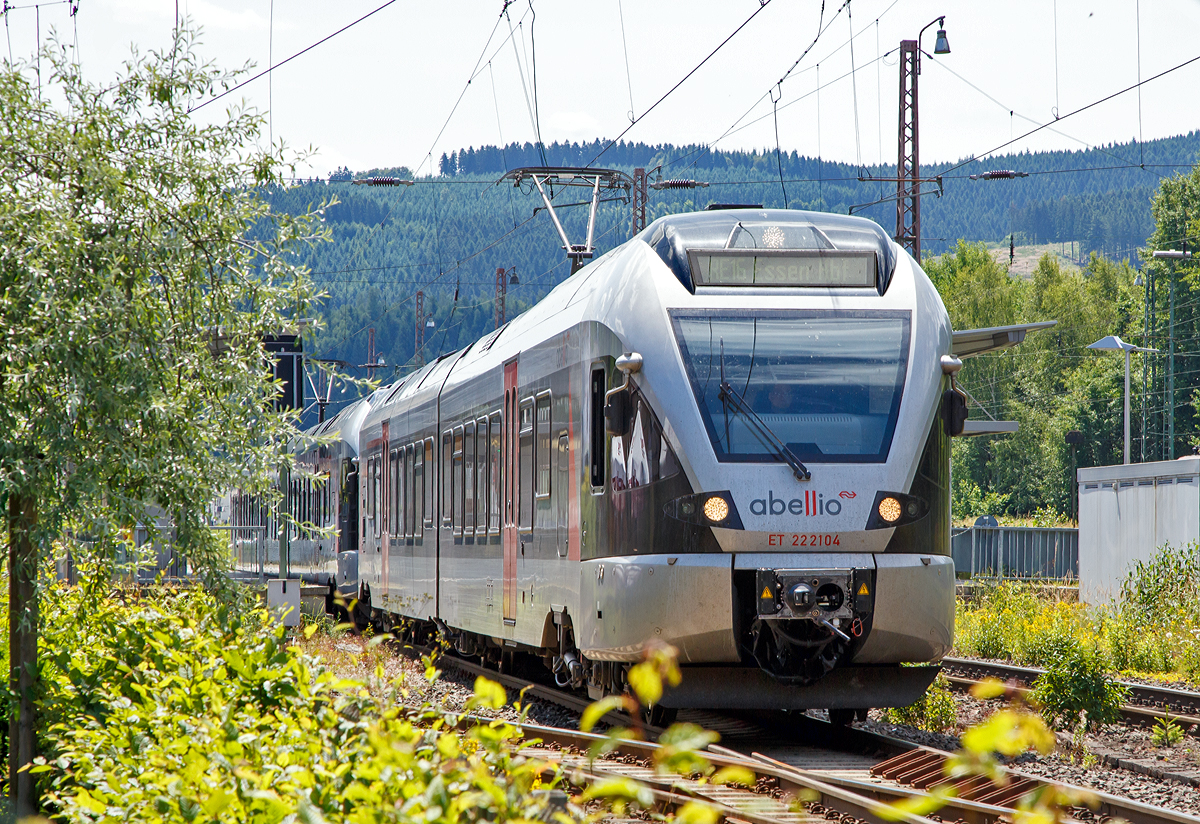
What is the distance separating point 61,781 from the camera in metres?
6.28

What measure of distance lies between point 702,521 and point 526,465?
339cm

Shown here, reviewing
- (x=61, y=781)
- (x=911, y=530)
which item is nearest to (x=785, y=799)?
(x=911, y=530)

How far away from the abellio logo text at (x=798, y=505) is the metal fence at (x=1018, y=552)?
26.6 meters

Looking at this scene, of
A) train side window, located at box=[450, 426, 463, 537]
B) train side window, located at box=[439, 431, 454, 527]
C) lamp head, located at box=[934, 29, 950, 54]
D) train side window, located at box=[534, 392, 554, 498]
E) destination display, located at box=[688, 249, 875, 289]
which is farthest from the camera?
lamp head, located at box=[934, 29, 950, 54]

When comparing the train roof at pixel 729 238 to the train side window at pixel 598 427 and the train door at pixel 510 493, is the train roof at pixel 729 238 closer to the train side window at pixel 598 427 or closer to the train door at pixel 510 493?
the train side window at pixel 598 427

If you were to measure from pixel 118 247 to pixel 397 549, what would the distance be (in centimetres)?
1178

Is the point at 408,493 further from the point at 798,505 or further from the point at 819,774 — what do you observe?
the point at 819,774

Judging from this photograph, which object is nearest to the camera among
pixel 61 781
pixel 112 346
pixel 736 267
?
pixel 61 781

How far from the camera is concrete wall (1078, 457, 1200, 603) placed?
59.9 feet

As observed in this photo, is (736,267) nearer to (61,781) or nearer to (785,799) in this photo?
(785,799)

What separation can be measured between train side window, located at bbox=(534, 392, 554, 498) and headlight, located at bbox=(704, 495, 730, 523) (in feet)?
8.24

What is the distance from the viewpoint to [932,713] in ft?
37.1

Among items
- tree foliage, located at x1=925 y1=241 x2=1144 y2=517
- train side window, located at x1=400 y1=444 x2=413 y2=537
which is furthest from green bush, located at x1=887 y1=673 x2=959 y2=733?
tree foliage, located at x1=925 y1=241 x2=1144 y2=517

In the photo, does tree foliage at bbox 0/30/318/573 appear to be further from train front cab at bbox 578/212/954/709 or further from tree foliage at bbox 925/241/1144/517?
tree foliage at bbox 925/241/1144/517
